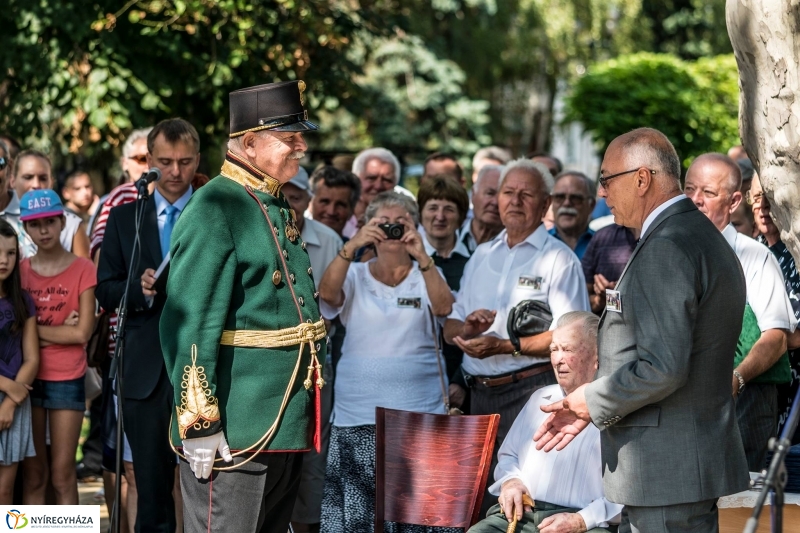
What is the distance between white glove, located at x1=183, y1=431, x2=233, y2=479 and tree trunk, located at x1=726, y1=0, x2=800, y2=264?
78.5 inches

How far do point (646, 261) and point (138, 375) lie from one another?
8.70 ft

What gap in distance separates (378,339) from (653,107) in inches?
531

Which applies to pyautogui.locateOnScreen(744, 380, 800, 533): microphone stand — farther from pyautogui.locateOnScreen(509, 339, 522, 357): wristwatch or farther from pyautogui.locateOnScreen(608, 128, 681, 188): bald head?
pyautogui.locateOnScreen(509, 339, 522, 357): wristwatch

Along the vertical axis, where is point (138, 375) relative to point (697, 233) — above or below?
below

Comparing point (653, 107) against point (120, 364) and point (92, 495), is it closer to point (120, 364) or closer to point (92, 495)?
point (92, 495)

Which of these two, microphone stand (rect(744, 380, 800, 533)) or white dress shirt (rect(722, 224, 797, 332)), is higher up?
white dress shirt (rect(722, 224, 797, 332))

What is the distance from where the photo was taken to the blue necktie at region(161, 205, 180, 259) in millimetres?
5418

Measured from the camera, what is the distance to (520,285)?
17.8 ft

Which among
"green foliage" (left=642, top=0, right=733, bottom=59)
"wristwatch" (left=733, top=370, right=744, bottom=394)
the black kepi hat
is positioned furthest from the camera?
"green foliage" (left=642, top=0, right=733, bottom=59)

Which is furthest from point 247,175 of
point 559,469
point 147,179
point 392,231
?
point 559,469

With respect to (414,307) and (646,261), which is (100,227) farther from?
(646,261)

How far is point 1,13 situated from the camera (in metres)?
9.00

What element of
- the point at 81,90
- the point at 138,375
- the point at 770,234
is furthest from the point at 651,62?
the point at 138,375

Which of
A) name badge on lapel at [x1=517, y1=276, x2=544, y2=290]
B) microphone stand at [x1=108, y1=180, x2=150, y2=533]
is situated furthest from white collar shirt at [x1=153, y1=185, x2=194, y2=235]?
name badge on lapel at [x1=517, y1=276, x2=544, y2=290]
